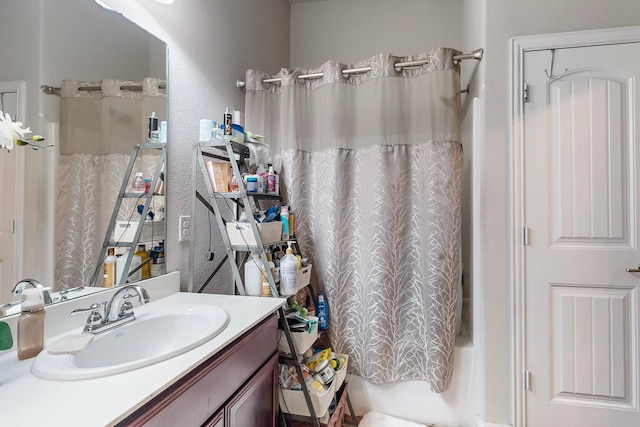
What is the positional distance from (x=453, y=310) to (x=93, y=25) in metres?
2.00

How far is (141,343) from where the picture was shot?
39.0 inches

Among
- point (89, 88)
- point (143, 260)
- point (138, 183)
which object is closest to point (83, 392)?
point (143, 260)

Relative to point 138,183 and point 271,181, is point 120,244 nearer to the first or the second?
point 138,183

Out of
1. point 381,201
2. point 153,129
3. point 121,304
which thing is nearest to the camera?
point 121,304

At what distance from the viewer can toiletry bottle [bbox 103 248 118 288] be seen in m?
1.11

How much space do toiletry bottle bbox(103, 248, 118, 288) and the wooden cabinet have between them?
21.5 inches

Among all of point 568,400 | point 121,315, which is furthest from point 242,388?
point 568,400

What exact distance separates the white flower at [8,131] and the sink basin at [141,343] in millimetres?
520

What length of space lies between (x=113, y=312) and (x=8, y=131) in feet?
1.81

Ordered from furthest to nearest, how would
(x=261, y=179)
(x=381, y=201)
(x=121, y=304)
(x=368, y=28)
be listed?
1. (x=368, y=28)
2. (x=381, y=201)
3. (x=261, y=179)
4. (x=121, y=304)

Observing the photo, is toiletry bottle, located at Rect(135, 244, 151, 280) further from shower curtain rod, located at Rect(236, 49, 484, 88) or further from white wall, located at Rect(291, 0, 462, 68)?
white wall, located at Rect(291, 0, 462, 68)

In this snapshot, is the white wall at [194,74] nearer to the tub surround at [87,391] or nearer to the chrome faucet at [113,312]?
the chrome faucet at [113,312]

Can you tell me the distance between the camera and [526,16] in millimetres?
1564

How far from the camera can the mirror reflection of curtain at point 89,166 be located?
3.19 ft
